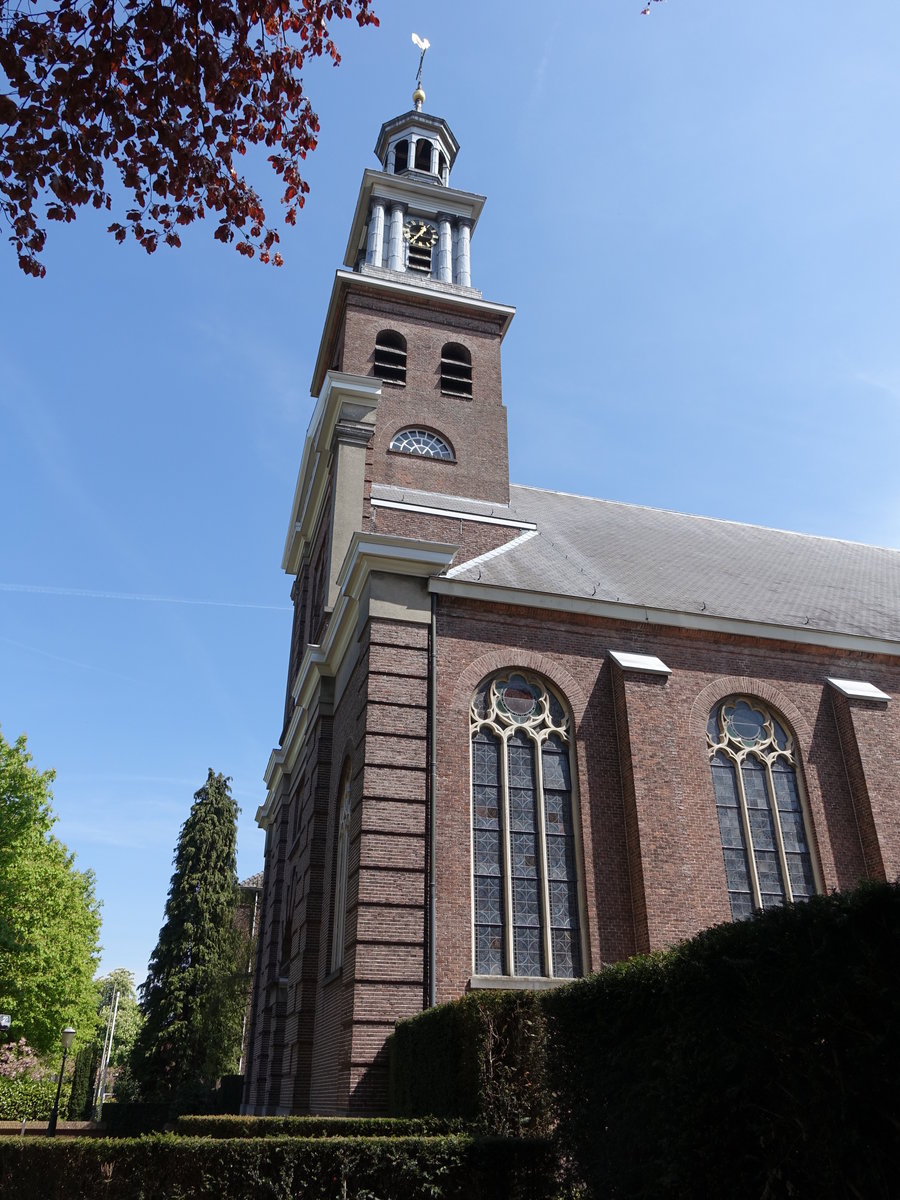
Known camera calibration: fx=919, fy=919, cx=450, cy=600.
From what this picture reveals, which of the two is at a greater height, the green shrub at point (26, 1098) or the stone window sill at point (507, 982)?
the stone window sill at point (507, 982)

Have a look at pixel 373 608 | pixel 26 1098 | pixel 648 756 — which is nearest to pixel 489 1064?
pixel 648 756

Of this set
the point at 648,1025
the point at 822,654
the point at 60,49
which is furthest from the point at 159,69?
the point at 822,654

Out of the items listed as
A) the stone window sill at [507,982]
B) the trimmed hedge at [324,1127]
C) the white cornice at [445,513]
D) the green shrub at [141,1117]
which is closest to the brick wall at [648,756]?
the stone window sill at [507,982]

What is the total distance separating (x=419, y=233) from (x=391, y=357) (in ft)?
21.4

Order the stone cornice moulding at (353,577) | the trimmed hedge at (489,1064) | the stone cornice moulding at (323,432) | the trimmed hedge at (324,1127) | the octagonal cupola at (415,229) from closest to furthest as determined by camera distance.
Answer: the trimmed hedge at (324,1127), the trimmed hedge at (489,1064), the stone cornice moulding at (353,577), the stone cornice moulding at (323,432), the octagonal cupola at (415,229)

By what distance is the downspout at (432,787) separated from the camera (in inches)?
591

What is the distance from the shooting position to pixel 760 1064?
615 cm

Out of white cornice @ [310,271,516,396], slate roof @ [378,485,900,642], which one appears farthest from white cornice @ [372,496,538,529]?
white cornice @ [310,271,516,396]

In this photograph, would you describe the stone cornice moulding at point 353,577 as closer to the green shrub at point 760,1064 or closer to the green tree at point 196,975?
the green shrub at point 760,1064

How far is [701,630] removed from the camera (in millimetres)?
19453

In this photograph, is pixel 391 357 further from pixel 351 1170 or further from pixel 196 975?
pixel 196 975

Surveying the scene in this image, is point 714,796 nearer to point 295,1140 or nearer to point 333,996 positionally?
point 333,996

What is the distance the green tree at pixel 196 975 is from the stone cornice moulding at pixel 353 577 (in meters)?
17.9

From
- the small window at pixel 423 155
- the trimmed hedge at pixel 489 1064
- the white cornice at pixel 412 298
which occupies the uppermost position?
the small window at pixel 423 155
